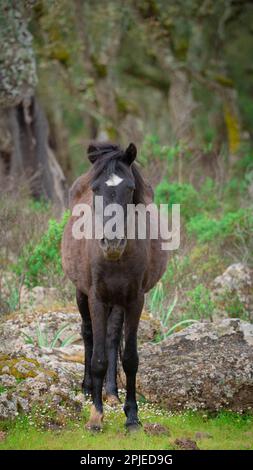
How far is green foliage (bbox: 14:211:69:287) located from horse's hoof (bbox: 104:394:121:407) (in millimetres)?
3265

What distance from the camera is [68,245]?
9.00m

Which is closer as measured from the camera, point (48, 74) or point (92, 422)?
point (92, 422)

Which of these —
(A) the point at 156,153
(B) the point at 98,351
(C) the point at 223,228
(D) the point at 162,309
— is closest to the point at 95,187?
(B) the point at 98,351

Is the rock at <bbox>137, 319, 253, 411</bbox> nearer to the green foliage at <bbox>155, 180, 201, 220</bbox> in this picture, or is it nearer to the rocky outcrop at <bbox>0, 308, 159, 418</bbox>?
the rocky outcrop at <bbox>0, 308, 159, 418</bbox>

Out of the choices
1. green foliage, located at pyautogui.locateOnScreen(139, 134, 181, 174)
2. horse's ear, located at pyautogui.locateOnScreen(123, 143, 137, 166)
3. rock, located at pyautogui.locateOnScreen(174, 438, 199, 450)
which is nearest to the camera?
rock, located at pyautogui.locateOnScreen(174, 438, 199, 450)

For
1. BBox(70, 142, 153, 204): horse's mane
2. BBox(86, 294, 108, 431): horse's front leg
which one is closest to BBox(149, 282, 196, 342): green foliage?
BBox(86, 294, 108, 431): horse's front leg

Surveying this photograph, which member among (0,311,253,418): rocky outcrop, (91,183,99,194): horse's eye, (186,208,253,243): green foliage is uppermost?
(91,183,99,194): horse's eye

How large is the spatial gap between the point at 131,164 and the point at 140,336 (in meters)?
3.07

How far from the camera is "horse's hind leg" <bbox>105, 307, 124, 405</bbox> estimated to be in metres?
8.52

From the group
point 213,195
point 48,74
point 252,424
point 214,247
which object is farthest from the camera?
point 48,74

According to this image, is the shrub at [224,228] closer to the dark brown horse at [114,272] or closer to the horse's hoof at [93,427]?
the dark brown horse at [114,272]
